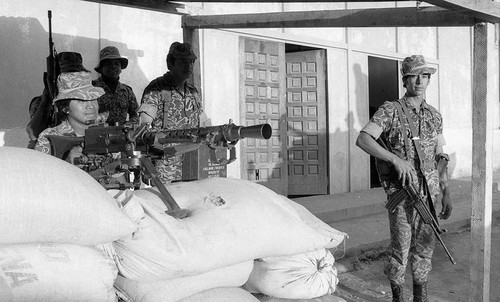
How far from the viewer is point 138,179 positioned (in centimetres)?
283

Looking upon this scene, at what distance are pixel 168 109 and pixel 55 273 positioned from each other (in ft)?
7.59

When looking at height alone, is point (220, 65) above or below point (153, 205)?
above

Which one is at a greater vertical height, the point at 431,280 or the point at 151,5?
the point at 151,5

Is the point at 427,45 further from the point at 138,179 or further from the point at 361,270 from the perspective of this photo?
the point at 138,179

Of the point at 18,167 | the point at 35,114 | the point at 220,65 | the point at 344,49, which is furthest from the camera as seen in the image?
the point at 344,49

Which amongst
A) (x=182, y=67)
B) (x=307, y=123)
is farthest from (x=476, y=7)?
(x=307, y=123)

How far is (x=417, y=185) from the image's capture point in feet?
12.3

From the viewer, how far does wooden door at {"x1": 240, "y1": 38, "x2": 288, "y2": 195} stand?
26.1 feet

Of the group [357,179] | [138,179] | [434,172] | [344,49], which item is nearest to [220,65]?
[344,49]

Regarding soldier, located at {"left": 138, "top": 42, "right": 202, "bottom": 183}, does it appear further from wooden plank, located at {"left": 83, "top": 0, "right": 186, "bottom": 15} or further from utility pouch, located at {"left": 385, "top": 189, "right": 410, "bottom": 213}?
utility pouch, located at {"left": 385, "top": 189, "right": 410, "bottom": 213}

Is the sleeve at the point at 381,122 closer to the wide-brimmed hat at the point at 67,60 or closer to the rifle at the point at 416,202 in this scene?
the rifle at the point at 416,202

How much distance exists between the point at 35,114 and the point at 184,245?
254 centimetres

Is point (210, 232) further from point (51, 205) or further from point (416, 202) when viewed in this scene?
point (416, 202)

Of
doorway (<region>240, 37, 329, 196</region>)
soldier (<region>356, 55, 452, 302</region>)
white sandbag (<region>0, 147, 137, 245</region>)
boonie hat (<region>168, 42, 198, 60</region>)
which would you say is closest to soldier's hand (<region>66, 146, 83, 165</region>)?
white sandbag (<region>0, 147, 137, 245</region>)
